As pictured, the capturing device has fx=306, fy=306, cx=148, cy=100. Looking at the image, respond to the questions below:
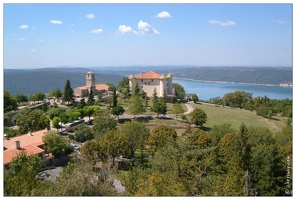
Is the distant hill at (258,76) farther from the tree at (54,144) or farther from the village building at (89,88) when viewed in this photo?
the tree at (54,144)

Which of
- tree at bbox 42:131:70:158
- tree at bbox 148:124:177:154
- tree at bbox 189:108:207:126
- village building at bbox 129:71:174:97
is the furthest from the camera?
village building at bbox 129:71:174:97

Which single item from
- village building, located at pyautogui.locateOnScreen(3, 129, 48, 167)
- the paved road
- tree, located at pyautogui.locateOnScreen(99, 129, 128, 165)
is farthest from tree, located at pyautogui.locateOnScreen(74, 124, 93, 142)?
the paved road

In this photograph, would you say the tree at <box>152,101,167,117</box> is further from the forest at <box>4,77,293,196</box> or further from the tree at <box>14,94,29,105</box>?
the tree at <box>14,94,29,105</box>

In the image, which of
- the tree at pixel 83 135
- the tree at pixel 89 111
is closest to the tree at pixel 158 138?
the tree at pixel 83 135

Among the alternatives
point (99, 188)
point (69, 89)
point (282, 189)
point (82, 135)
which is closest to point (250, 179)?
point (282, 189)

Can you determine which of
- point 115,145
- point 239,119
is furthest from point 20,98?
point 239,119

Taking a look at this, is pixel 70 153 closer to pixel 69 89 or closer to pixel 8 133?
pixel 8 133

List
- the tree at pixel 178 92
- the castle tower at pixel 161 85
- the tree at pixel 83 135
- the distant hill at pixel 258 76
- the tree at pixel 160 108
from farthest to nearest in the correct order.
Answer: the distant hill at pixel 258 76 < the tree at pixel 178 92 < the castle tower at pixel 161 85 < the tree at pixel 160 108 < the tree at pixel 83 135
